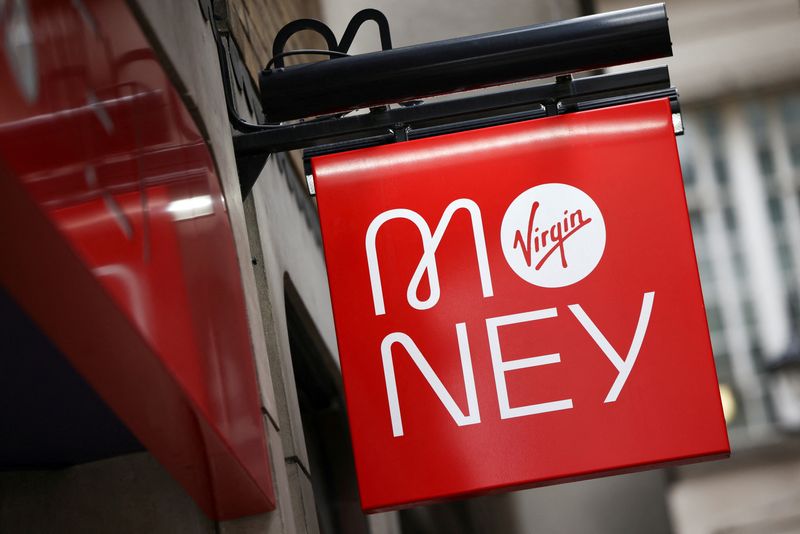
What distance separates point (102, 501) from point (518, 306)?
1353 mm

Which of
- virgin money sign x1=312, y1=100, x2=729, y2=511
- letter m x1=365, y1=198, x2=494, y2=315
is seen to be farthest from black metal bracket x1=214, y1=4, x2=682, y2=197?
letter m x1=365, y1=198, x2=494, y2=315

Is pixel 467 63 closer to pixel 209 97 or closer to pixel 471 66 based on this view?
pixel 471 66

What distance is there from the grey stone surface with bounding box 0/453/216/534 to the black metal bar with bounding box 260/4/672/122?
1180 millimetres

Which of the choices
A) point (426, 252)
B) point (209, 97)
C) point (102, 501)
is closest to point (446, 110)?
point (426, 252)

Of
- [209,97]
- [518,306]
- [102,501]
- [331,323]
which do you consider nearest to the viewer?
[102,501]

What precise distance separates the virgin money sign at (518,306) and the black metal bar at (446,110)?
0.16m

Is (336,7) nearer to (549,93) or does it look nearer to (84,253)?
(549,93)

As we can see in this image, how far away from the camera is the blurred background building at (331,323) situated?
370 centimetres

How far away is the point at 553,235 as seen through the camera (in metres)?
3.89

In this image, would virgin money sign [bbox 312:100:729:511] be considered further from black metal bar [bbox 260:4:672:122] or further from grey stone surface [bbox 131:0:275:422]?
grey stone surface [bbox 131:0:275:422]

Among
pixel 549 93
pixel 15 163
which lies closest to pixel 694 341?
pixel 549 93

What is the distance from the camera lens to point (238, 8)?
5.42 meters

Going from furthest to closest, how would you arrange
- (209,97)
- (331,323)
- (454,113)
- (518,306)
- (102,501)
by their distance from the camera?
(331,323) < (454,113) < (209,97) < (518,306) < (102,501)

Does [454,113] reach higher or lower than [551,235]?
higher
